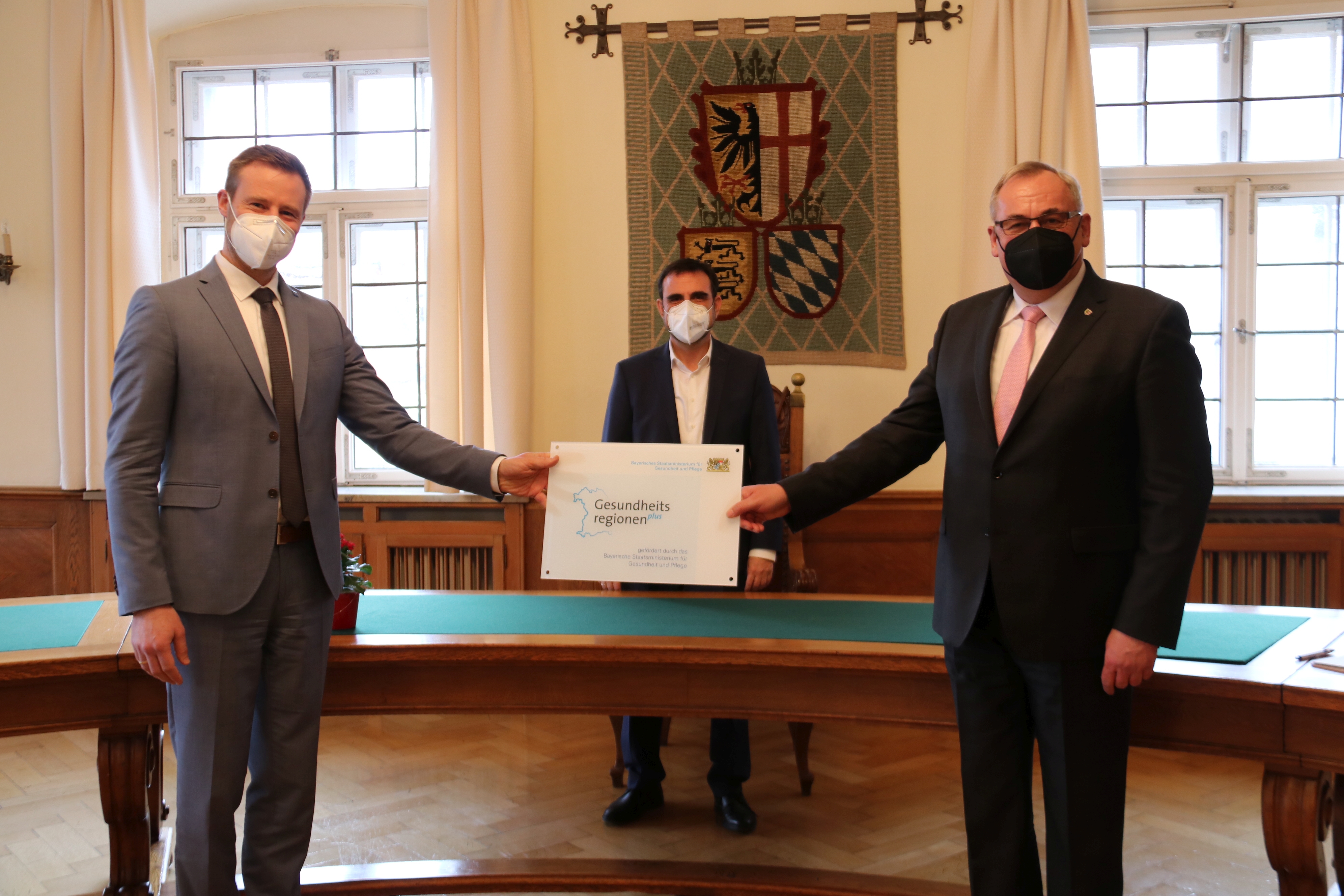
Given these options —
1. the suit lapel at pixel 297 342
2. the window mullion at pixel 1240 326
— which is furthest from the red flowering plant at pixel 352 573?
the window mullion at pixel 1240 326

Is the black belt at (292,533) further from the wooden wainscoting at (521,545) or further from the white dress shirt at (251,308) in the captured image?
the wooden wainscoting at (521,545)

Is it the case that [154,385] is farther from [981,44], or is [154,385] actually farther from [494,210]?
[981,44]

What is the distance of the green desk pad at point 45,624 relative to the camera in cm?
193

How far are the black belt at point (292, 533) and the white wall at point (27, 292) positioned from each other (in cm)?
332

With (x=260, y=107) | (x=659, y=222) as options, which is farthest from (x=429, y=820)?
(x=260, y=107)

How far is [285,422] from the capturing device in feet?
5.74

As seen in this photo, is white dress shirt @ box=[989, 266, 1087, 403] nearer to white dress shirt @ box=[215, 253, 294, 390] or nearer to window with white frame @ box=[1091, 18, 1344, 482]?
white dress shirt @ box=[215, 253, 294, 390]

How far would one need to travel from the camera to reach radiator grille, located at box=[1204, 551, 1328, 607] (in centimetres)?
383

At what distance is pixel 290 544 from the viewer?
5.71ft

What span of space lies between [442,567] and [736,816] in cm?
199

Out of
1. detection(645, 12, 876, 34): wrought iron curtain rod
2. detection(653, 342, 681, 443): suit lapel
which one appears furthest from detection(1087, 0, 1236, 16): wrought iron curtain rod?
detection(653, 342, 681, 443): suit lapel

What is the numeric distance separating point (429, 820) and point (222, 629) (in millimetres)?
1458

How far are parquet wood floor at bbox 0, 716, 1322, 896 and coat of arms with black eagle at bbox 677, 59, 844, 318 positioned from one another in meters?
1.87

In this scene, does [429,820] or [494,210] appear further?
[494,210]
